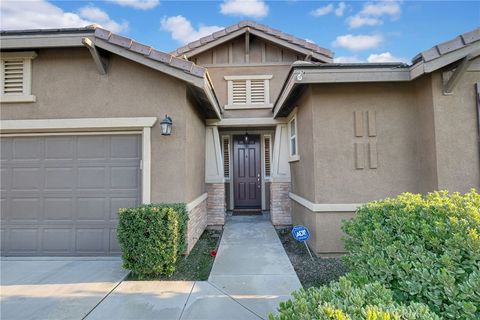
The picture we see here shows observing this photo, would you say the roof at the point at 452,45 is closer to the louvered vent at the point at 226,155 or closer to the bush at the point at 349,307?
the bush at the point at 349,307

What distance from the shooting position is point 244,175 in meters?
9.61

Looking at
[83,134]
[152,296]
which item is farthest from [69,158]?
[152,296]

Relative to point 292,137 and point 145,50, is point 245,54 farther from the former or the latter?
point 145,50

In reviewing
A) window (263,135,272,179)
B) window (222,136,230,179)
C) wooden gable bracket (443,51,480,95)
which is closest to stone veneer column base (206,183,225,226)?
window (222,136,230,179)

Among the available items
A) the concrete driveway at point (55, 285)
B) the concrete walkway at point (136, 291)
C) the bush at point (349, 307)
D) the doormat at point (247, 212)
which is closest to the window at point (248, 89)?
the doormat at point (247, 212)

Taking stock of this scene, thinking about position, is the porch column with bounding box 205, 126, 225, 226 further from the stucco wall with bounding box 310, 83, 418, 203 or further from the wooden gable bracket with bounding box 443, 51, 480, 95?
the wooden gable bracket with bounding box 443, 51, 480, 95

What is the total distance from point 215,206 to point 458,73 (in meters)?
6.40

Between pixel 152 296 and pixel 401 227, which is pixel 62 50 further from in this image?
pixel 401 227

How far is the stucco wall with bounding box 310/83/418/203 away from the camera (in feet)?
16.5

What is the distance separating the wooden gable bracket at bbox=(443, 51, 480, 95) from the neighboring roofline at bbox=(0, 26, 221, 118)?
4.40 m

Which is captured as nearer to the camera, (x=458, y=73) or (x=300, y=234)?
(x=458, y=73)

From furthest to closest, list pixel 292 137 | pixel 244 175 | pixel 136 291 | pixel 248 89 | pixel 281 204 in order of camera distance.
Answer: pixel 244 175 < pixel 248 89 < pixel 281 204 < pixel 292 137 < pixel 136 291

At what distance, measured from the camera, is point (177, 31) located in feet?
31.1

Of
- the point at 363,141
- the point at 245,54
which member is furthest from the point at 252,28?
the point at 363,141
